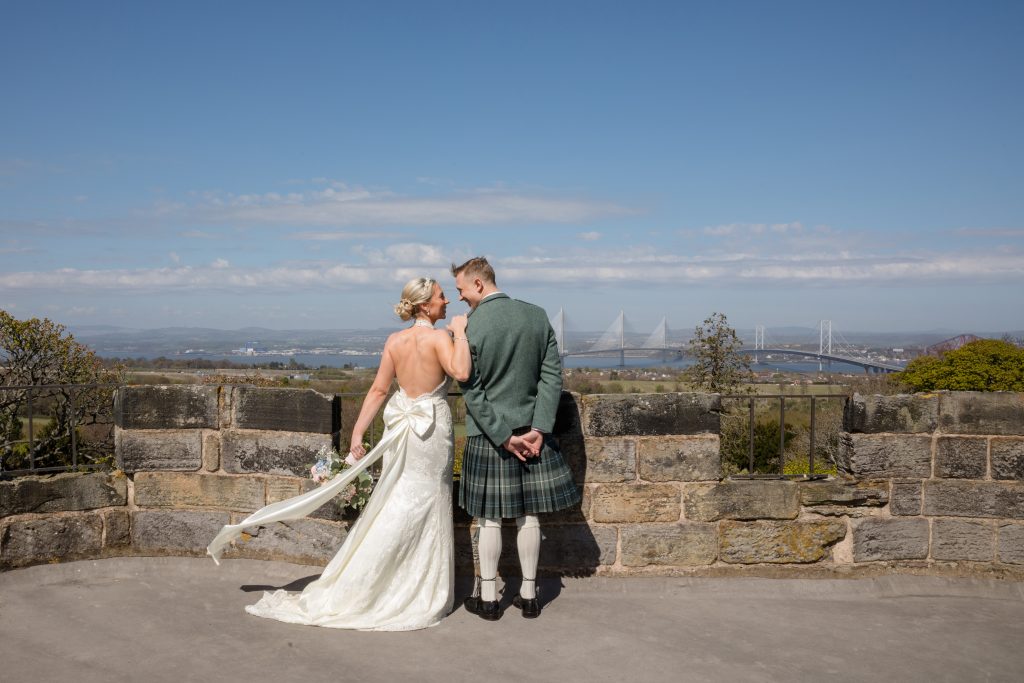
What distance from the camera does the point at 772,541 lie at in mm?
4797

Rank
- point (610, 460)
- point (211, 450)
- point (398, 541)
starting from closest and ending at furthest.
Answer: point (398, 541) < point (610, 460) < point (211, 450)

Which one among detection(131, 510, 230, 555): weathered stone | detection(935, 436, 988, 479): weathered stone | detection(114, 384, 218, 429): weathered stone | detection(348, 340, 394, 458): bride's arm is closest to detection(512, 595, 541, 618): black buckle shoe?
detection(348, 340, 394, 458): bride's arm

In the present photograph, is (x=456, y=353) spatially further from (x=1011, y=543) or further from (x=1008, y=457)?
(x=1011, y=543)

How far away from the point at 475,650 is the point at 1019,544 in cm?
345

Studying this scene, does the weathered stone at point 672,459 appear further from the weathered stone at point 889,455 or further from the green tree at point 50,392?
the green tree at point 50,392

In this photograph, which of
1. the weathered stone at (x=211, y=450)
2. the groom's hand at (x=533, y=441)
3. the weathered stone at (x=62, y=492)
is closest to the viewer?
the groom's hand at (x=533, y=441)

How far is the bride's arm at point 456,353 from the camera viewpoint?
13.1 ft

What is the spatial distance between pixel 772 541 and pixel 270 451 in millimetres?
3128

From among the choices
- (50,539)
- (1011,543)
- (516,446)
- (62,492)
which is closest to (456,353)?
(516,446)

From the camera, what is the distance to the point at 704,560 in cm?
478

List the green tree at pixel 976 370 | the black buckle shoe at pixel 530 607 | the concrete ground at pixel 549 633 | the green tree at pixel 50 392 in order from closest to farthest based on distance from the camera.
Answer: the concrete ground at pixel 549 633, the black buckle shoe at pixel 530 607, the green tree at pixel 50 392, the green tree at pixel 976 370

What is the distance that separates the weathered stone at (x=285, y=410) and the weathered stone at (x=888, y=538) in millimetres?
3270

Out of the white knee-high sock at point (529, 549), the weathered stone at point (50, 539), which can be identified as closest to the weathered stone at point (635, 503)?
the white knee-high sock at point (529, 549)

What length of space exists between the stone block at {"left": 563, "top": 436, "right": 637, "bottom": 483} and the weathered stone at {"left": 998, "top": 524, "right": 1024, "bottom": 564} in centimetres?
229
